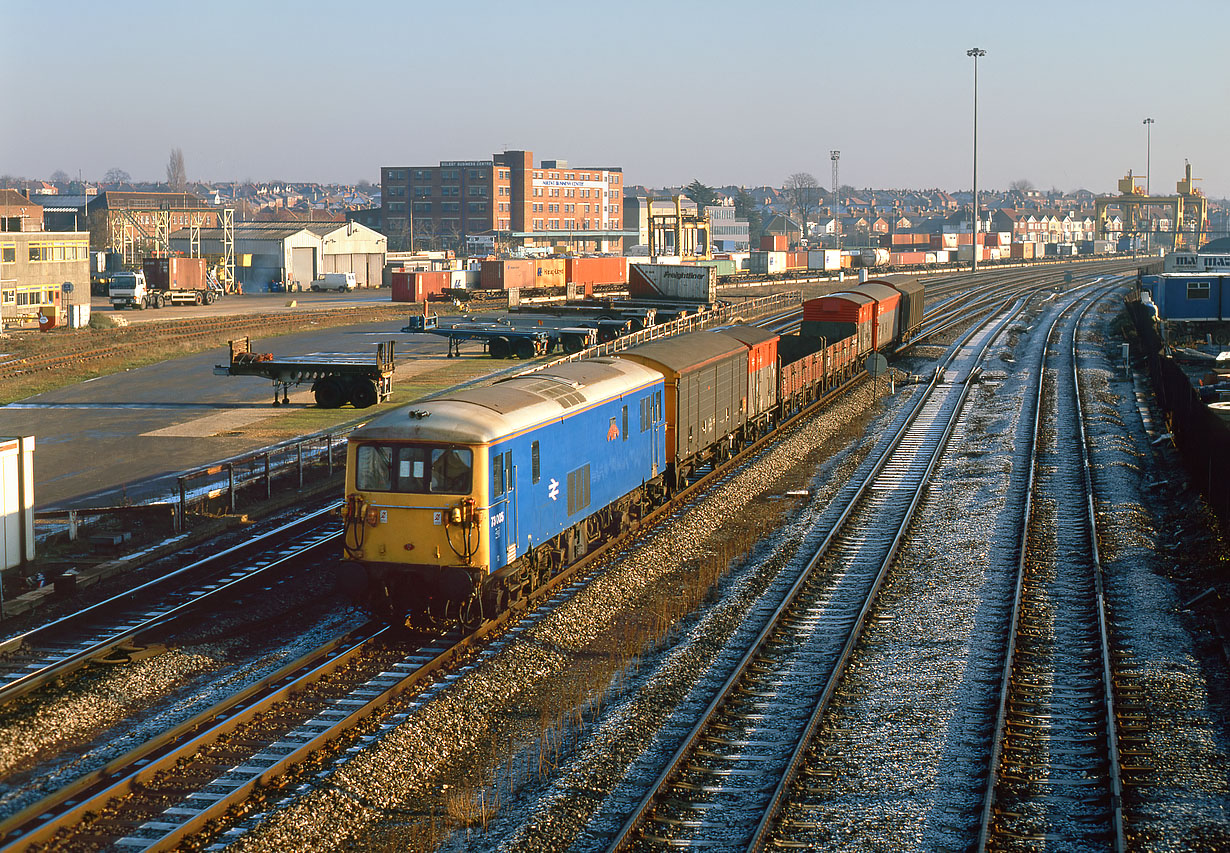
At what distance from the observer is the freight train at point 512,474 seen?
17.0 m

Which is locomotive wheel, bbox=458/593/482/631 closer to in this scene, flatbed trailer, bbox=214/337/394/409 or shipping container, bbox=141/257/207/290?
flatbed trailer, bbox=214/337/394/409

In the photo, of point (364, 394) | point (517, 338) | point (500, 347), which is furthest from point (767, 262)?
point (364, 394)

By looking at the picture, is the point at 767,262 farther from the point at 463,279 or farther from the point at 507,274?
the point at 463,279

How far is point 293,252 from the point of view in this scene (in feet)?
374

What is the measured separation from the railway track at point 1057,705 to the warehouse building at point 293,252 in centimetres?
9538

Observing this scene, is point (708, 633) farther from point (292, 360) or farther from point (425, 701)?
point (292, 360)

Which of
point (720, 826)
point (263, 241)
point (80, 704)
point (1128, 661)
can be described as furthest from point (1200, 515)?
point (263, 241)

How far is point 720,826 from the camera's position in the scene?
12438mm

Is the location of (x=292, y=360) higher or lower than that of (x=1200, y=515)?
higher

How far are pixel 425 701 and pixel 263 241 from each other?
346 ft

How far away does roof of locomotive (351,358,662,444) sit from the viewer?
671 inches

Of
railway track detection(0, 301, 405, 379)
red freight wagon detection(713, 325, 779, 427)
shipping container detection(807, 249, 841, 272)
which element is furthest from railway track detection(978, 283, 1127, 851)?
shipping container detection(807, 249, 841, 272)

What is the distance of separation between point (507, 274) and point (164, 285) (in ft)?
84.7

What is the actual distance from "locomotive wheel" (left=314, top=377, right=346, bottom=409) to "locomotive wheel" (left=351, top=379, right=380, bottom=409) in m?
0.40
